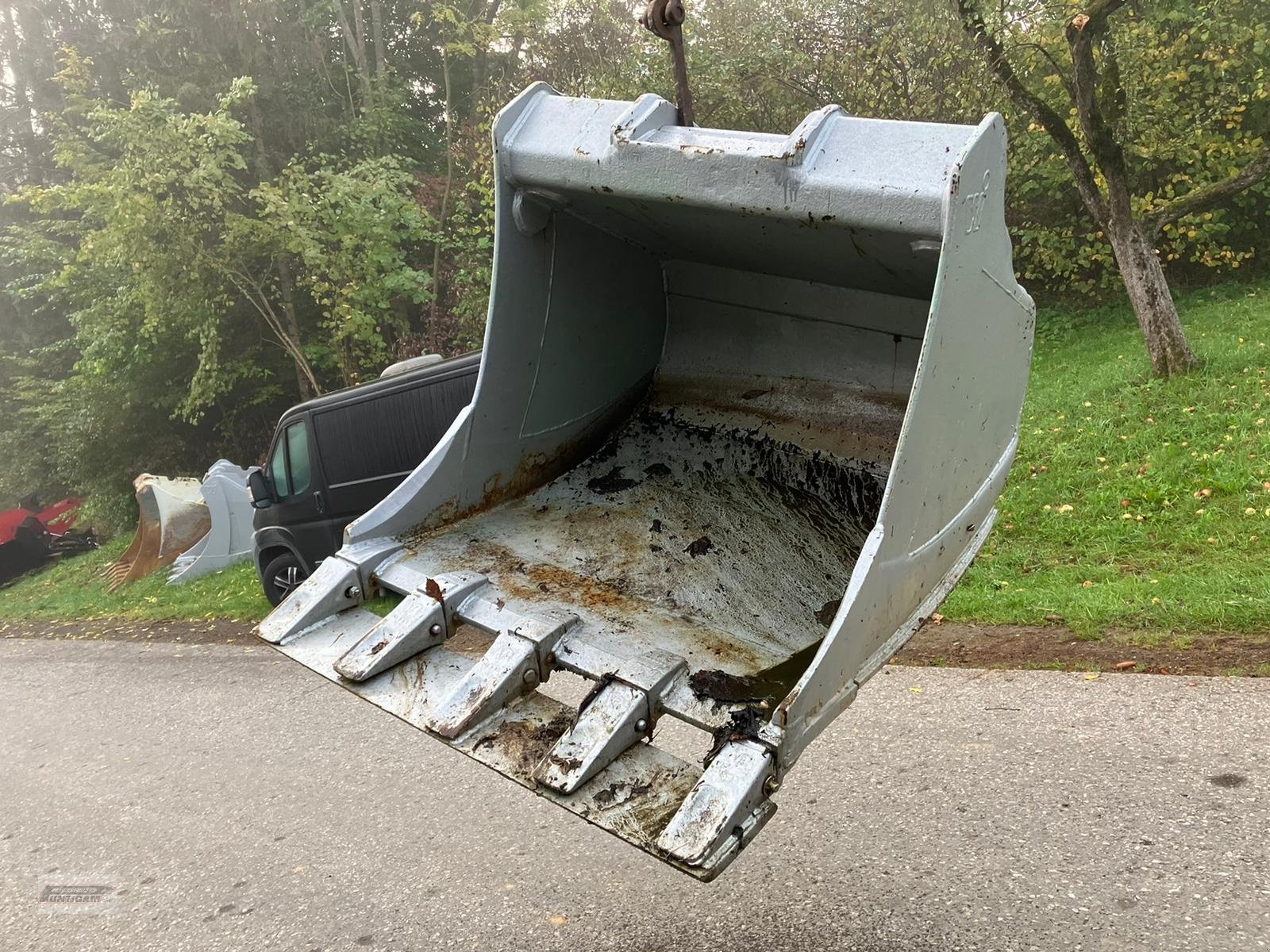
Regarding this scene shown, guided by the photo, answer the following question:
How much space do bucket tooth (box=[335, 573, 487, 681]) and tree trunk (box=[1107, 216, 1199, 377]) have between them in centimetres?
845

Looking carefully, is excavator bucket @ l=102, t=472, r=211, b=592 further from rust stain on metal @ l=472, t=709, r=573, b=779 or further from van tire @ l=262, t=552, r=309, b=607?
rust stain on metal @ l=472, t=709, r=573, b=779

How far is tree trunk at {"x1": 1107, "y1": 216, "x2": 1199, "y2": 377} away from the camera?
933 centimetres

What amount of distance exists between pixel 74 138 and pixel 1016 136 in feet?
43.2

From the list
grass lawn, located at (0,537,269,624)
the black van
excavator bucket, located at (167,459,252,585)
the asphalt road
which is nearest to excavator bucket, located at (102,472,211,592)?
grass lawn, located at (0,537,269,624)

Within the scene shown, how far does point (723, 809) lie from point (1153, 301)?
29.3 feet

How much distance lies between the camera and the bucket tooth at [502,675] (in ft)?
8.12

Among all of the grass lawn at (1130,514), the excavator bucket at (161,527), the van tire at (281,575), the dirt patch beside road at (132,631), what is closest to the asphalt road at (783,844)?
the grass lawn at (1130,514)

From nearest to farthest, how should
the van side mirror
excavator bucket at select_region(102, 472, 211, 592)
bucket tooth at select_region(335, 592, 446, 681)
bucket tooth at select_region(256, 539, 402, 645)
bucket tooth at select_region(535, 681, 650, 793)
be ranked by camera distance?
bucket tooth at select_region(535, 681, 650, 793), bucket tooth at select_region(335, 592, 446, 681), bucket tooth at select_region(256, 539, 402, 645), the van side mirror, excavator bucket at select_region(102, 472, 211, 592)

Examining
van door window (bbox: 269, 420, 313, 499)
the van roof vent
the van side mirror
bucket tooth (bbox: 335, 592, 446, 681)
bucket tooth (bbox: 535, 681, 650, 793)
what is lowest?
the van side mirror

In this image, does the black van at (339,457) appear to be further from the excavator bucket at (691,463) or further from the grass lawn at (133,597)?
the excavator bucket at (691,463)

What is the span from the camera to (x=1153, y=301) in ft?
30.6

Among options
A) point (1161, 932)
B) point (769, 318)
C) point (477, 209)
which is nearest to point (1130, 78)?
point (477, 209)

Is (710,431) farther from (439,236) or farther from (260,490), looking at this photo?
(439,236)

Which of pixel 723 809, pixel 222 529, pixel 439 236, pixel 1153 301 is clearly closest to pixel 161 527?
pixel 222 529
